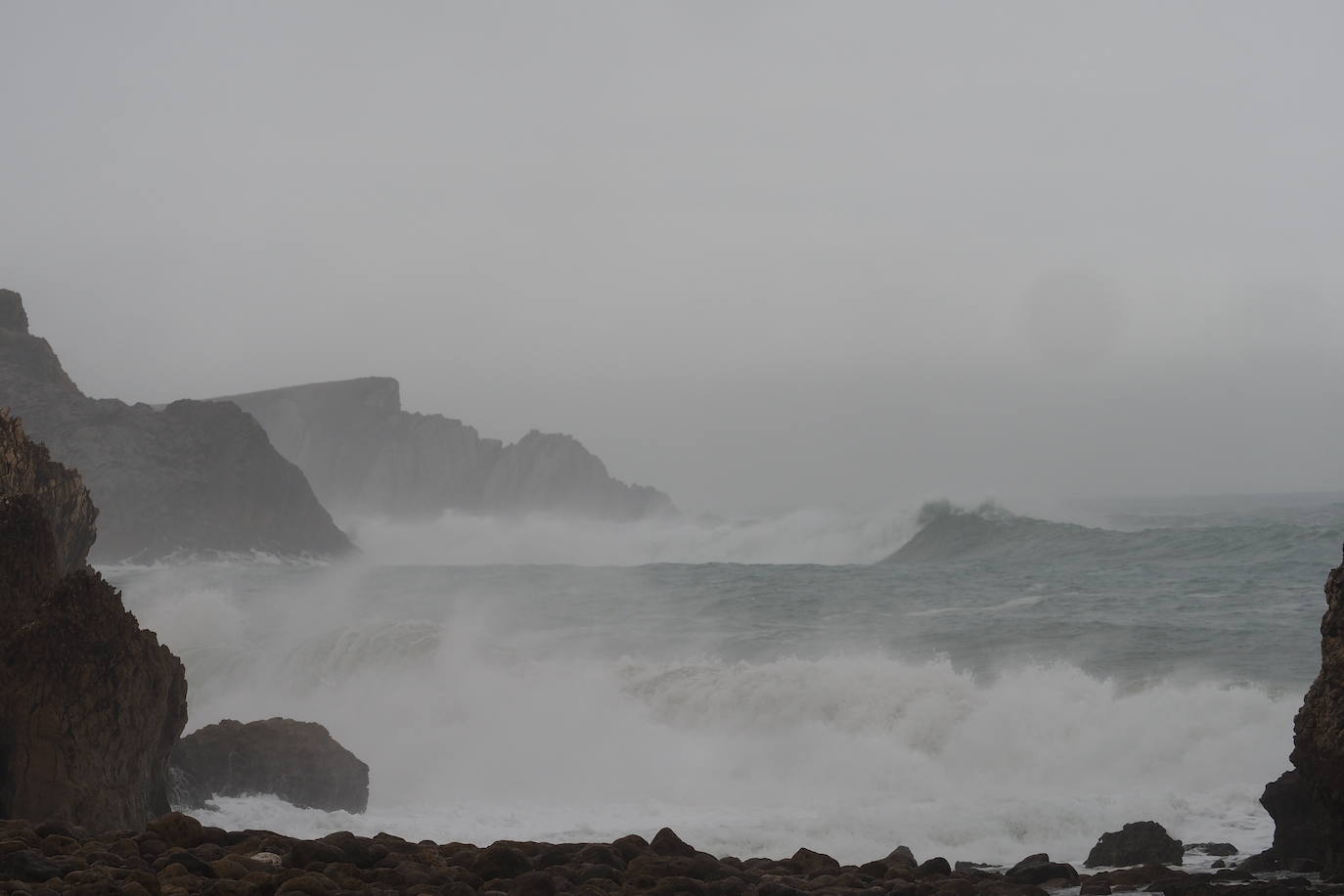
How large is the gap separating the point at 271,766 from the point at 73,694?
3.30m

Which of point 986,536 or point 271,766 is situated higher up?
point 986,536

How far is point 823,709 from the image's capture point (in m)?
15.7

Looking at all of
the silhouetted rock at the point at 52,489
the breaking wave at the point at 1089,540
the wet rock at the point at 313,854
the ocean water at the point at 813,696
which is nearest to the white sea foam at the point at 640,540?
the breaking wave at the point at 1089,540

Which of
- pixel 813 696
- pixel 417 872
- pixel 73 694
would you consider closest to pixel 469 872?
pixel 417 872

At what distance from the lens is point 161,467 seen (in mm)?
49688

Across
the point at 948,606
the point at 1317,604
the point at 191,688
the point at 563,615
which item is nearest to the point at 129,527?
the point at 563,615

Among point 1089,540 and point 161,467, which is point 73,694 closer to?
point 1089,540

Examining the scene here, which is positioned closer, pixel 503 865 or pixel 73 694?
pixel 503 865

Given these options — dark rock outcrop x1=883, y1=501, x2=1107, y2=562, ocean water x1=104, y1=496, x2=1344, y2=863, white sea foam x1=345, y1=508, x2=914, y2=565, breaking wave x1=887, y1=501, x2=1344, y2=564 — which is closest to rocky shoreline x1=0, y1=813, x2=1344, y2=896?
ocean water x1=104, y1=496, x2=1344, y2=863

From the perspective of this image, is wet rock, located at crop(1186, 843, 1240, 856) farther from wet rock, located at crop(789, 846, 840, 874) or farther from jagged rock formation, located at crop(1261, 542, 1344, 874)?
wet rock, located at crop(789, 846, 840, 874)

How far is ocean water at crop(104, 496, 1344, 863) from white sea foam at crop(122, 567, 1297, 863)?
5 centimetres

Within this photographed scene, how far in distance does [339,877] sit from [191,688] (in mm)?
13335

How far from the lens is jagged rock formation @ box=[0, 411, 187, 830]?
8.50m

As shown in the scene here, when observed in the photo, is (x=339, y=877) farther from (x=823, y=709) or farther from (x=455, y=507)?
(x=455, y=507)
